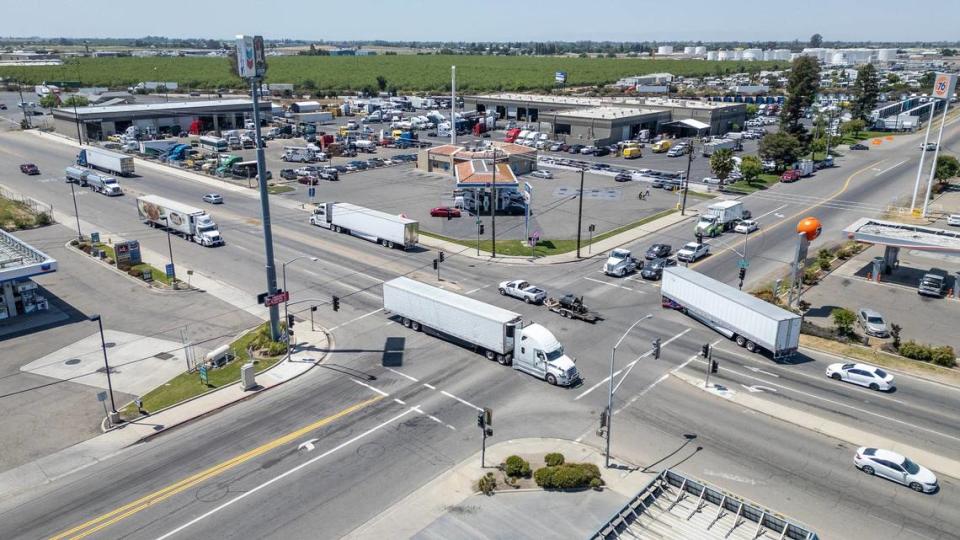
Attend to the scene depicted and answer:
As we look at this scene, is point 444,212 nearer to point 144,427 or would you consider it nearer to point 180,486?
point 144,427

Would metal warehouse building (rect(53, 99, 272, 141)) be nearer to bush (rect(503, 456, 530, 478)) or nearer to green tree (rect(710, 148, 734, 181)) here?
green tree (rect(710, 148, 734, 181))

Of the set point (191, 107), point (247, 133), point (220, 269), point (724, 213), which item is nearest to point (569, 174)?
point (724, 213)

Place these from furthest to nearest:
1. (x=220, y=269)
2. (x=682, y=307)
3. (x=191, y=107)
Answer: (x=191, y=107) < (x=220, y=269) < (x=682, y=307)

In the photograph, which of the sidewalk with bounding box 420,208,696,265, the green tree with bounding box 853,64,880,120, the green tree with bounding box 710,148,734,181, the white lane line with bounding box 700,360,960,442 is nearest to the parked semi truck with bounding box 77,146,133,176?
the sidewalk with bounding box 420,208,696,265

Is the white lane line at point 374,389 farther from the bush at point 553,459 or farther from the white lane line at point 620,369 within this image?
the bush at point 553,459

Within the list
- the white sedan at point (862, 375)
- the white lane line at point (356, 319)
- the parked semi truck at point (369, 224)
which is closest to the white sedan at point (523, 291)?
the white lane line at point (356, 319)

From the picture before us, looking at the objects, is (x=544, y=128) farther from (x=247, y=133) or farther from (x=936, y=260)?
(x=936, y=260)
